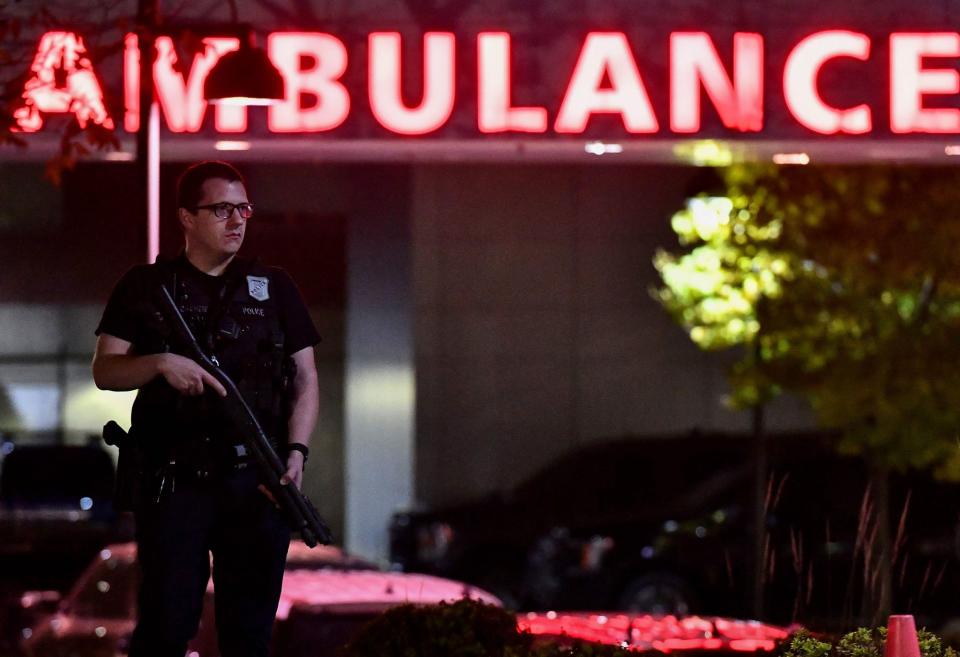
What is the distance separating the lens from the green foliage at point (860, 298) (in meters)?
17.7

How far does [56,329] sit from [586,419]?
698cm

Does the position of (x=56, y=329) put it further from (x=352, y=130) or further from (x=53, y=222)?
(x=352, y=130)

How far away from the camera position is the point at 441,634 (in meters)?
5.88

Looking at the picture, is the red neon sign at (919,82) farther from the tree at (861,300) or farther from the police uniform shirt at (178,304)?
the tree at (861,300)

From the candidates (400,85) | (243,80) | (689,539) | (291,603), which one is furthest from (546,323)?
(291,603)

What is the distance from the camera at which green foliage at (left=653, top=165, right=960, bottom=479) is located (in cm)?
1770

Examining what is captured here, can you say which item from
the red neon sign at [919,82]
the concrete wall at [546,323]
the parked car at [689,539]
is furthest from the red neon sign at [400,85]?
the concrete wall at [546,323]

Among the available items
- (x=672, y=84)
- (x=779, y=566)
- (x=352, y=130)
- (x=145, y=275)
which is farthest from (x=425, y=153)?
(x=779, y=566)

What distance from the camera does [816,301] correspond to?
59.8 feet

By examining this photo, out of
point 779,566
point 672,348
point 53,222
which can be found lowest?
point 779,566

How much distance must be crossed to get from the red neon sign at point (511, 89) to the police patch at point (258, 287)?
14.9ft

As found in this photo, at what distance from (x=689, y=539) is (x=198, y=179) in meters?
12.8

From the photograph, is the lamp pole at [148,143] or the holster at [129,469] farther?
the lamp pole at [148,143]

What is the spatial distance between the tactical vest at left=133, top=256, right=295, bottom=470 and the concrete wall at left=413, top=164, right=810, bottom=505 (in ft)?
67.0
